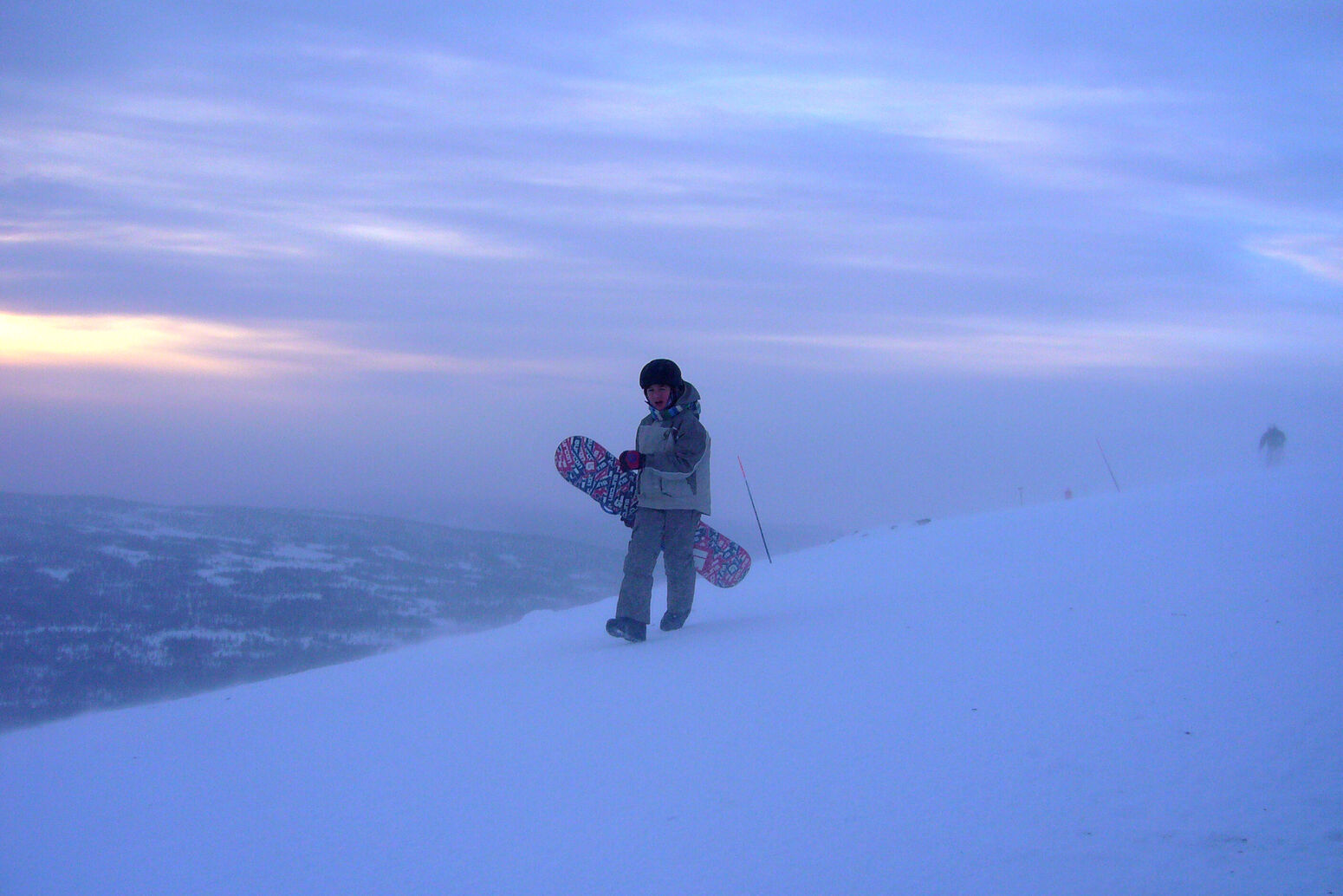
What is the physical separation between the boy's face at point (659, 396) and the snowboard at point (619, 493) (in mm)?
538

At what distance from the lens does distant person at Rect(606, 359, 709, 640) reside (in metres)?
6.82

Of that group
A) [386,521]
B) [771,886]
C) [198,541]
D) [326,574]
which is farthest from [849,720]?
[386,521]

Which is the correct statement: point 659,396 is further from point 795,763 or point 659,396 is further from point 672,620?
point 795,763

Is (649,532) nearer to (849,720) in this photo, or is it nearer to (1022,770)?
(849,720)

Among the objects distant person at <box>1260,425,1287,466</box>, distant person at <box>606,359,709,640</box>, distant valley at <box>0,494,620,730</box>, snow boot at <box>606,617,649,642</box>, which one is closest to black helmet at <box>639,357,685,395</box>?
distant person at <box>606,359,709,640</box>

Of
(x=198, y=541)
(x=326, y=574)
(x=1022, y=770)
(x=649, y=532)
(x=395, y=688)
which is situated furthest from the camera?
(x=198, y=541)

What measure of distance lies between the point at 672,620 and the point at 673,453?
1257mm

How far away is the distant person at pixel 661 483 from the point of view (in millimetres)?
6820

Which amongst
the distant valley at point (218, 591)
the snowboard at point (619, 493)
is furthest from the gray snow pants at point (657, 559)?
the distant valley at point (218, 591)

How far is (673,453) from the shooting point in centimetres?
683

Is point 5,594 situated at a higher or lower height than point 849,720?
lower

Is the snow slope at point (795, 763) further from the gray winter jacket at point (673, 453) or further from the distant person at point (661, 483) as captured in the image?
the gray winter jacket at point (673, 453)

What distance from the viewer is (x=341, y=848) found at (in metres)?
3.39

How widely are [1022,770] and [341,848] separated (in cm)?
236
